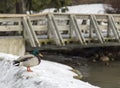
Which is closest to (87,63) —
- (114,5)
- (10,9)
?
(10,9)

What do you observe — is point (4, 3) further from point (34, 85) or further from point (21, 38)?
point (34, 85)

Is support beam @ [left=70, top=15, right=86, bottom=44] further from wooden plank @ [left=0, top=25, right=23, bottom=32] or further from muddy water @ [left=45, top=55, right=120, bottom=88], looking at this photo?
wooden plank @ [left=0, top=25, right=23, bottom=32]

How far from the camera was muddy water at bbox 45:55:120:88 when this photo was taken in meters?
19.6

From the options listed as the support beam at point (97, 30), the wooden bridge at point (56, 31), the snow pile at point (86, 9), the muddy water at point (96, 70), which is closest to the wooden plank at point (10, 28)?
the wooden bridge at point (56, 31)

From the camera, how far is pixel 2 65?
618 inches

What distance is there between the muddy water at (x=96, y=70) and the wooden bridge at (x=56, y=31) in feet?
3.72

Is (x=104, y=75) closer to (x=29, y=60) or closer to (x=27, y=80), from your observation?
(x=29, y=60)

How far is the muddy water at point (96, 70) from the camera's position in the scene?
19609 millimetres

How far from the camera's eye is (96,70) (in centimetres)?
2345

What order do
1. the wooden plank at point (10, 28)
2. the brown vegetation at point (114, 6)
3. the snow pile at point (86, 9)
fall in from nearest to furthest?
the wooden plank at point (10, 28) < the brown vegetation at point (114, 6) < the snow pile at point (86, 9)

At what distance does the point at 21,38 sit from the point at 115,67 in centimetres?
522

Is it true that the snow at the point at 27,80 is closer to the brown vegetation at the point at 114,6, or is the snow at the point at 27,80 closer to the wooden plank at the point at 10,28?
the wooden plank at the point at 10,28

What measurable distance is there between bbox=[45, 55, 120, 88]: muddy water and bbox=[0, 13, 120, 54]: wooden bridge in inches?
44.7

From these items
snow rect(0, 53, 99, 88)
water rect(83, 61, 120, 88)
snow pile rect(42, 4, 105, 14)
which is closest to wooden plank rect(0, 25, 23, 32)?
water rect(83, 61, 120, 88)
